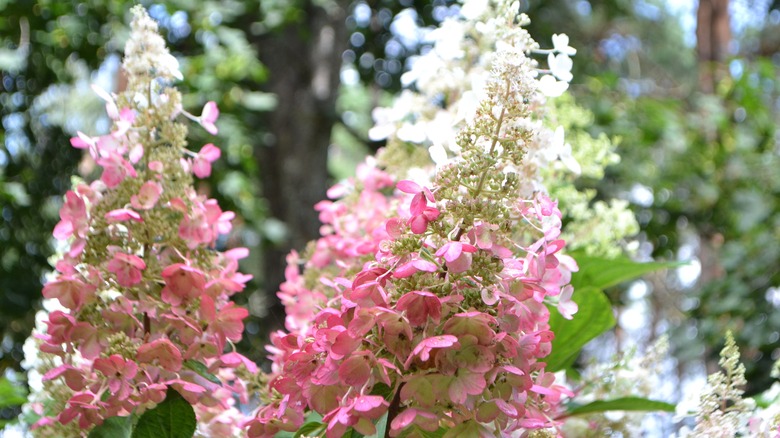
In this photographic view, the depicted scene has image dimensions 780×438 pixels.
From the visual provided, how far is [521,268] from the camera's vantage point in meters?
0.44

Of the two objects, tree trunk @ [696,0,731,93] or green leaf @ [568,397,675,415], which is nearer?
green leaf @ [568,397,675,415]

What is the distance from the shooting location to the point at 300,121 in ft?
9.63

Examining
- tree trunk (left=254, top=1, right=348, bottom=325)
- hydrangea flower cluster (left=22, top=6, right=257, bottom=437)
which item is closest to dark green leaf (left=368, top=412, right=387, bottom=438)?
hydrangea flower cluster (left=22, top=6, right=257, bottom=437)

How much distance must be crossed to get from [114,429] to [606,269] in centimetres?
38

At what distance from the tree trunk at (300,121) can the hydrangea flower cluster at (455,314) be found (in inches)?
89.9

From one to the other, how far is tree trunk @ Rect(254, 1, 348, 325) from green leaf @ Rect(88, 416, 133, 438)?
7.25 feet

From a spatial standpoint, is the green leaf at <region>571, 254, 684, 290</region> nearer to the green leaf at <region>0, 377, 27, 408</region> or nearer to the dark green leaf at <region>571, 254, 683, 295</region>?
the dark green leaf at <region>571, 254, 683, 295</region>

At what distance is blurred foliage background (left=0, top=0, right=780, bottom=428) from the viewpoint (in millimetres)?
2004

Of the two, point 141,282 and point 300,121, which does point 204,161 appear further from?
point 300,121

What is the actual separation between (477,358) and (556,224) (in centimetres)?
9

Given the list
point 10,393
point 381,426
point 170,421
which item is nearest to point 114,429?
point 170,421

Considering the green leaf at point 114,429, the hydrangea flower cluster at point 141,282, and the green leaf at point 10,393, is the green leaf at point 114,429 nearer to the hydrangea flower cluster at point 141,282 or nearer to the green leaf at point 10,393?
the hydrangea flower cluster at point 141,282

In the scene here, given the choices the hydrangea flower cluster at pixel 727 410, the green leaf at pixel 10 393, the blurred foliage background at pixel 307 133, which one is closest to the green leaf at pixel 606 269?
the hydrangea flower cluster at pixel 727 410

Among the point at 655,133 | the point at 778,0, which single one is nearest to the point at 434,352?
the point at 655,133
